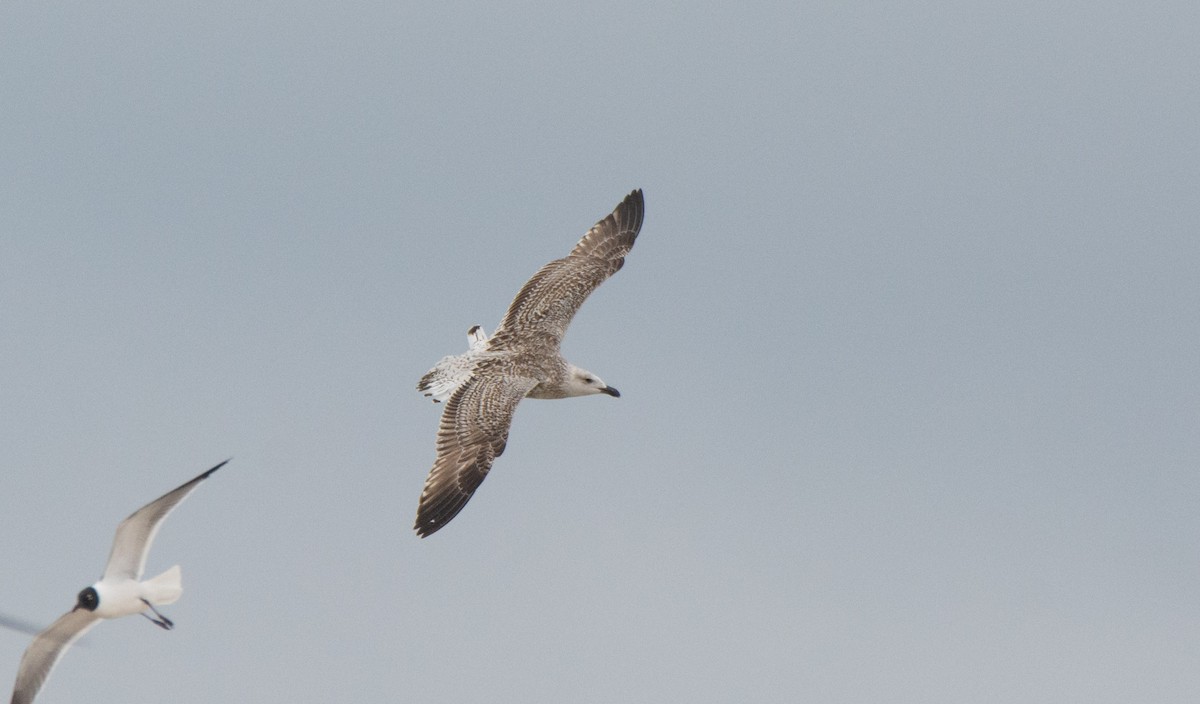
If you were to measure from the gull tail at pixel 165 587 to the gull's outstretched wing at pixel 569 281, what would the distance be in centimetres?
1132

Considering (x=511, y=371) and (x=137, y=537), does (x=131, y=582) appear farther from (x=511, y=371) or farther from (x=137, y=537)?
(x=511, y=371)

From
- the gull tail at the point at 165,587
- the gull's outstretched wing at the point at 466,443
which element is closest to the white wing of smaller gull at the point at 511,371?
the gull's outstretched wing at the point at 466,443

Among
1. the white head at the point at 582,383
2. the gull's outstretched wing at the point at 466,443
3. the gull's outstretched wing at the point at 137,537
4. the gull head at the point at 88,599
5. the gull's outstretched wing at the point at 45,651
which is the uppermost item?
the white head at the point at 582,383

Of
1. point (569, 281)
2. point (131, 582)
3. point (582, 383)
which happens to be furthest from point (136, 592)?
point (569, 281)

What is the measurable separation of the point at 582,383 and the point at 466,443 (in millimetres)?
3983

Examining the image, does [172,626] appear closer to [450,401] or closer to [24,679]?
[24,679]

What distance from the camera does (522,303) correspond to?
34906 mm

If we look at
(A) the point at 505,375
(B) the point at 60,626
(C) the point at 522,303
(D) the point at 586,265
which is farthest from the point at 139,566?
(D) the point at 586,265

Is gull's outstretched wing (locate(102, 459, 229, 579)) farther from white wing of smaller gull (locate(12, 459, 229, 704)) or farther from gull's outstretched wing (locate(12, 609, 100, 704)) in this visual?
gull's outstretched wing (locate(12, 609, 100, 704))

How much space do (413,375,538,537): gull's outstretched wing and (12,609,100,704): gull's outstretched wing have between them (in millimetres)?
5994

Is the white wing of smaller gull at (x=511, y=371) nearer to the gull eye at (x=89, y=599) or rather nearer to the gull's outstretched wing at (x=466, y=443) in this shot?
the gull's outstretched wing at (x=466, y=443)

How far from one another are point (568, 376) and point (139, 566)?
37.3 ft

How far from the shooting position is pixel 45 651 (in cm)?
2503

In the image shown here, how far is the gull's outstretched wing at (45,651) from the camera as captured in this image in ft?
81.0
